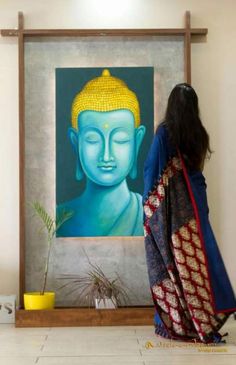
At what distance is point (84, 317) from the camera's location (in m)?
5.28

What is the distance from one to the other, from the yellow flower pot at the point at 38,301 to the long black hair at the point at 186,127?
60.5 inches

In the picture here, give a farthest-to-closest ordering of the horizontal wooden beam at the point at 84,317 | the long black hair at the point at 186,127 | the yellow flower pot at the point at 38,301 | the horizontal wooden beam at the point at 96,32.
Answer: the horizontal wooden beam at the point at 96,32
the yellow flower pot at the point at 38,301
the horizontal wooden beam at the point at 84,317
the long black hair at the point at 186,127

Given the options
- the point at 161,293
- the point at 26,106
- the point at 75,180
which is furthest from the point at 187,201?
the point at 26,106

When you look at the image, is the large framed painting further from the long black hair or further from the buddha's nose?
the long black hair

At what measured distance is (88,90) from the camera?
227 inches

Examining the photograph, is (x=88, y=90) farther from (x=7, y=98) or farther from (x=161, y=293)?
(x=161, y=293)

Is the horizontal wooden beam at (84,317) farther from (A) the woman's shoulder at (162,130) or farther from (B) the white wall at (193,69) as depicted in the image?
(A) the woman's shoulder at (162,130)

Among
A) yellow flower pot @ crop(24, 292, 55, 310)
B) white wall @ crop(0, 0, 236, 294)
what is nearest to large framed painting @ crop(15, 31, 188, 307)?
white wall @ crop(0, 0, 236, 294)

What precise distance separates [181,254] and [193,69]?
189cm

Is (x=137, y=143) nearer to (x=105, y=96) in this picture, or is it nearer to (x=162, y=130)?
(x=105, y=96)

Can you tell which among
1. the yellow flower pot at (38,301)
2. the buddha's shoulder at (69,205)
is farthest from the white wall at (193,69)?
the yellow flower pot at (38,301)

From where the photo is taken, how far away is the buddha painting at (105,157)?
224 inches

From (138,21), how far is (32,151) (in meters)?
1.28

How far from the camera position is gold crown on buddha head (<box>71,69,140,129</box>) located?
18.9 ft
